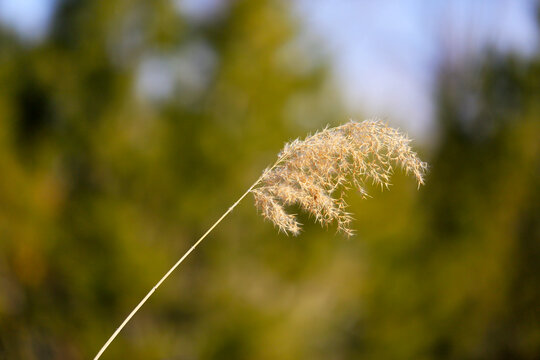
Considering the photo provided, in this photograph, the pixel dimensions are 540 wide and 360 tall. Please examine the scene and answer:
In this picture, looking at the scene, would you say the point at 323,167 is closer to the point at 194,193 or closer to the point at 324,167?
the point at 324,167

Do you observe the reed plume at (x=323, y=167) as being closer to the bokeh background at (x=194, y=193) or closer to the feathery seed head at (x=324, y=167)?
the feathery seed head at (x=324, y=167)

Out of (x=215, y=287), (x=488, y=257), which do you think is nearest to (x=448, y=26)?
(x=488, y=257)

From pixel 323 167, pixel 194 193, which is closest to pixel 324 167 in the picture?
pixel 323 167

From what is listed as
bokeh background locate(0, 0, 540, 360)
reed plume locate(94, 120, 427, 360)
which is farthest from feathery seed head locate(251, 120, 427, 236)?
bokeh background locate(0, 0, 540, 360)

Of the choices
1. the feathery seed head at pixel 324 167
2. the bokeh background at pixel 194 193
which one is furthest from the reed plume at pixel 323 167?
the bokeh background at pixel 194 193

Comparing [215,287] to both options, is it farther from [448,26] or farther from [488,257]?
[448,26]

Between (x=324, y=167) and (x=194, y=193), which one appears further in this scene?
(x=194, y=193)
